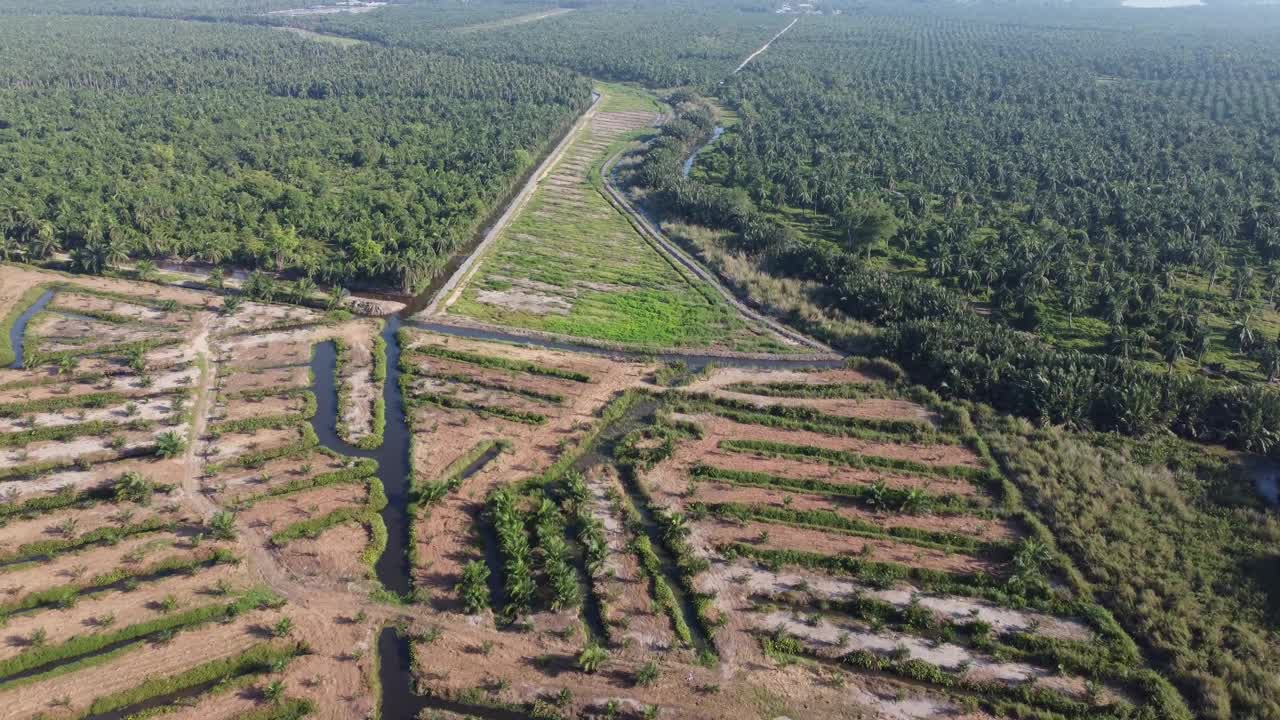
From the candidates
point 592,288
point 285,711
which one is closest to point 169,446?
point 285,711

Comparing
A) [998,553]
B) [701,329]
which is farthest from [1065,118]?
[998,553]

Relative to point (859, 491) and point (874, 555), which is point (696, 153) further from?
point (874, 555)

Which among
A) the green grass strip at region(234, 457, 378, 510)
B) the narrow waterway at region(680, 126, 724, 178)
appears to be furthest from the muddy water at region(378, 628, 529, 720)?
the narrow waterway at region(680, 126, 724, 178)

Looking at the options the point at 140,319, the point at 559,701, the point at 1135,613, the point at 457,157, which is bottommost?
the point at 559,701

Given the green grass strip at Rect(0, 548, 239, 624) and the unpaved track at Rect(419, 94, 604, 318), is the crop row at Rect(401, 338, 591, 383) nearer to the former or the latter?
the unpaved track at Rect(419, 94, 604, 318)

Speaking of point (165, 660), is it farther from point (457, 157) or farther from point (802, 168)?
A: point (802, 168)

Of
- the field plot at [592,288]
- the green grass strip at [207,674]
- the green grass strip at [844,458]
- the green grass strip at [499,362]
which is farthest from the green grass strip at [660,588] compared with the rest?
the field plot at [592,288]
